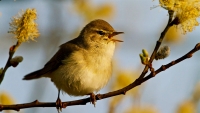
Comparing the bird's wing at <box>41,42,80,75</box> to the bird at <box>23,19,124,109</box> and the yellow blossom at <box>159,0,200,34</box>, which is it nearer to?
the bird at <box>23,19,124,109</box>

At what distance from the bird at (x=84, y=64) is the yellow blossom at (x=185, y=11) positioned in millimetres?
1596

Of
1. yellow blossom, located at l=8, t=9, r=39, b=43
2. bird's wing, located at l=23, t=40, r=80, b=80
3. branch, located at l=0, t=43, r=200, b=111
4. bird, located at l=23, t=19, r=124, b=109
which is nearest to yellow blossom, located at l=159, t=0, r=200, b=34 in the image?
branch, located at l=0, t=43, r=200, b=111

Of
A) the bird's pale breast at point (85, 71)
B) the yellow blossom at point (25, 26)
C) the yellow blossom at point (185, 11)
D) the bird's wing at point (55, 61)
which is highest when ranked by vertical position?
the bird's wing at point (55, 61)

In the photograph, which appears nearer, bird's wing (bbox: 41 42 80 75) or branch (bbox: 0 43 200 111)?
branch (bbox: 0 43 200 111)

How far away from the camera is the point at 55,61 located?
15.9 feet

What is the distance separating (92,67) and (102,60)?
0.55 ft

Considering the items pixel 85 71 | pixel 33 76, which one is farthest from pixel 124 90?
pixel 33 76

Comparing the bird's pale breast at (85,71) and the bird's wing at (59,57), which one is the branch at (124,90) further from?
the bird's wing at (59,57)

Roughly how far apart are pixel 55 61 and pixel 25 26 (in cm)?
201

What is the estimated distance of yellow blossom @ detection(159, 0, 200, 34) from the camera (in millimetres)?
2752

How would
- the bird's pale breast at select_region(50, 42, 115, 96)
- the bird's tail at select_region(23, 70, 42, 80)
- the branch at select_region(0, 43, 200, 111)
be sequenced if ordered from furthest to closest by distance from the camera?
the bird's tail at select_region(23, 70, 42, 80) < the bird's pale breast at select_region(50, 42, 115, 96) < the branch at select_region(0, 43, 200, 111)

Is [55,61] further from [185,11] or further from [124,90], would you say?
[185,11]

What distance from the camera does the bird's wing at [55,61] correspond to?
15.7 ft

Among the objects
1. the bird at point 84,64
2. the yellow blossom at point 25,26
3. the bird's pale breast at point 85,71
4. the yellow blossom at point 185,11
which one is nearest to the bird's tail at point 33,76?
the bird at point 84,64
